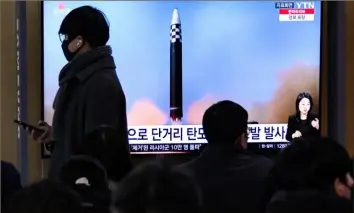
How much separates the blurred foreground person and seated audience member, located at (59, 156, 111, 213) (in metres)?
0.25

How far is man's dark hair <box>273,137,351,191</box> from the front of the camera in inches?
61.2

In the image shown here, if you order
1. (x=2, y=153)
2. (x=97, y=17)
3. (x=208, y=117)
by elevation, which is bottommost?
(x=2, y=153)

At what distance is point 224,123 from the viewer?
2.00m

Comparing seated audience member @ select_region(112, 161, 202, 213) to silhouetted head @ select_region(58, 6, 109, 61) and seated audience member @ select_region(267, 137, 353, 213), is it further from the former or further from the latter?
silhouetted head @ select_region(58, 6, 109, 61)

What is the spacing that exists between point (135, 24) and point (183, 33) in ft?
0.76

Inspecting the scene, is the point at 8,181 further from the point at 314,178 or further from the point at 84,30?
the point at 314,178

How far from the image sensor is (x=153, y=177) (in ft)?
3.88

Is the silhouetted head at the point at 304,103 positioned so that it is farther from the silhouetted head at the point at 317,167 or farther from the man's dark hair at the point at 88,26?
the silhouetted head at the point at 317,167

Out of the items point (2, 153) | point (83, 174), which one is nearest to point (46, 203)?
point (83, 174)

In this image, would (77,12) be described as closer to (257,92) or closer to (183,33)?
(183,33)

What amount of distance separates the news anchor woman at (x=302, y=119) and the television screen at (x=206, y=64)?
3 centimetres

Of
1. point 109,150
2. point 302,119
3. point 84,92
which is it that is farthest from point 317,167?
point 302,119

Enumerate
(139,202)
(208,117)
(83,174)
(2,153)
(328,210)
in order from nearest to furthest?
1. (139,202)
2. (328,210)
3. (83,174)
4. (208,117)
5. (2,153)

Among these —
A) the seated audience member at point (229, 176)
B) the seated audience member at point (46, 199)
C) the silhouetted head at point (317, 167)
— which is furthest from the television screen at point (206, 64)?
the seated audience member at point (46, 199)
